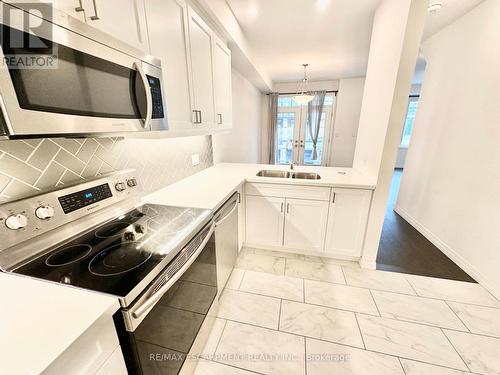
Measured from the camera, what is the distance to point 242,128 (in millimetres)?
4125

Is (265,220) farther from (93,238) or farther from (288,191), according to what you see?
(93,238)

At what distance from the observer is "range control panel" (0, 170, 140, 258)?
30.5 inches

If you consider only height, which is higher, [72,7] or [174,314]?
[72,7]

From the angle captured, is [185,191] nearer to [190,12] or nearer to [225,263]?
[225,263]

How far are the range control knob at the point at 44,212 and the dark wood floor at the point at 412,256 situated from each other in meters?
2.65

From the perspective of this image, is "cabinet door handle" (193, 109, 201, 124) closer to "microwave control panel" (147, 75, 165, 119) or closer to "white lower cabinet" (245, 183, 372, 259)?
"microwave control panel" (147, 75, 165, 119)

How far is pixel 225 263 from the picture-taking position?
1753mm

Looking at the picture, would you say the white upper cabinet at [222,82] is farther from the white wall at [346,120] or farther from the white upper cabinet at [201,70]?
the white wall at [346,120]

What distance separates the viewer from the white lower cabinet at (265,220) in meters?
2.23

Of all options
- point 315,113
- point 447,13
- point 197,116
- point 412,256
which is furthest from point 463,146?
point 315,113

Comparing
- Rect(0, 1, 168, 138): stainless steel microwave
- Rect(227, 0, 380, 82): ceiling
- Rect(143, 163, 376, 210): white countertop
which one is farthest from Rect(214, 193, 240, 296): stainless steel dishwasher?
Rect(227, 0, 380, 82): ceiling

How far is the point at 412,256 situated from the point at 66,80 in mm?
3204

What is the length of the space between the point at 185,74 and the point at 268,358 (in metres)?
1.97

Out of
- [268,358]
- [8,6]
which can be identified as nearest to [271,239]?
[268,358]
